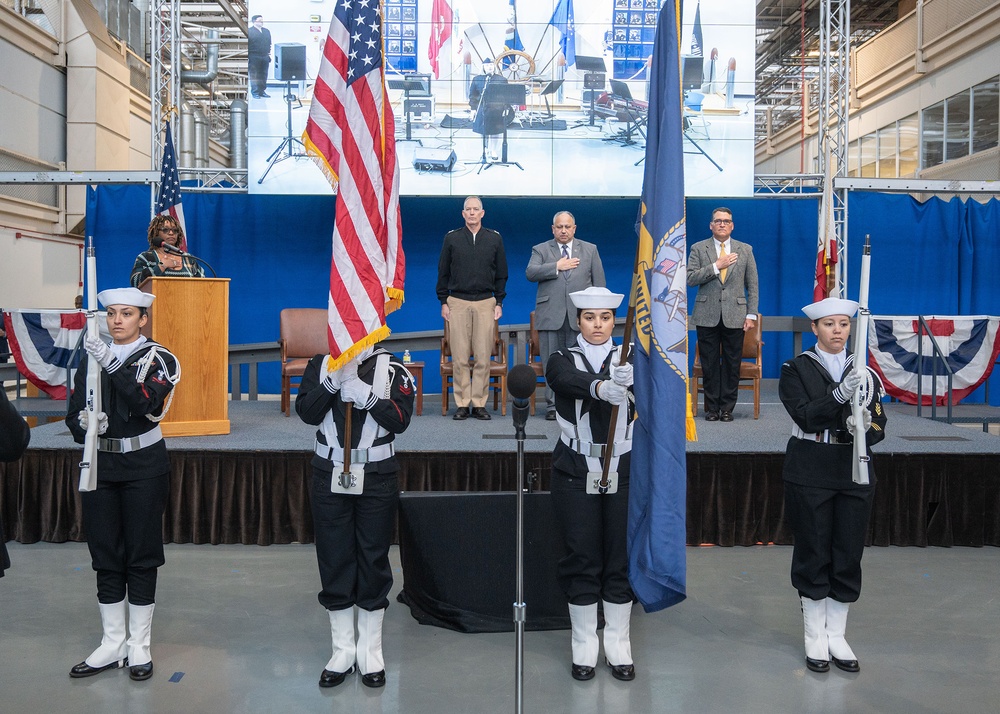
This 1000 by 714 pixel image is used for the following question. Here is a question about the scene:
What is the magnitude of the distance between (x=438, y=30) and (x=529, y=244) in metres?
2.82

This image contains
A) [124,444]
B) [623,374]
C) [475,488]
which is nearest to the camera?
[623,374]

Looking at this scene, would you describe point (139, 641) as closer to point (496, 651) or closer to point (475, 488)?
Answer: point (496, 651)

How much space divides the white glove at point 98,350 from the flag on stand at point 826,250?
251 inches

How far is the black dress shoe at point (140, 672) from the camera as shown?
134 inches

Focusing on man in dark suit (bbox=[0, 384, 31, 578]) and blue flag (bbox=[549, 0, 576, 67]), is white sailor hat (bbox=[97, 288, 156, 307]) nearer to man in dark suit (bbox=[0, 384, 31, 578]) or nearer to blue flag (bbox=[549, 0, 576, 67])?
man in dark suit (bbox=[0, 384, 31, 578])

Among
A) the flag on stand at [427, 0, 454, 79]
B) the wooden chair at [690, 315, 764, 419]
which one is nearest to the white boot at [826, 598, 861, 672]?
the wooden chair at [690, 315, 764, 419]

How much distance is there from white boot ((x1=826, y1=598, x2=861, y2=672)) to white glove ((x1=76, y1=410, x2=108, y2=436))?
2.89 m

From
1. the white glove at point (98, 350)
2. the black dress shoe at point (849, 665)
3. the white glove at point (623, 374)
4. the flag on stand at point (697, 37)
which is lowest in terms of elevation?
the black dress shoe at point (849, 665)

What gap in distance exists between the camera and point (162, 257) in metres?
5.74

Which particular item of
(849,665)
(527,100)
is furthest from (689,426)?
(527,100)

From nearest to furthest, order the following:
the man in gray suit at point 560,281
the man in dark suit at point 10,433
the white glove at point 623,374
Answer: the man in dark suit at point 10,433
the white glove at point 623,374
the man in gray suit at point 560,281

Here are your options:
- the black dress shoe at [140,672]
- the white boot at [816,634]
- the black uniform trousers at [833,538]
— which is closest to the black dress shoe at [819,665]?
the white boot at [816,634]

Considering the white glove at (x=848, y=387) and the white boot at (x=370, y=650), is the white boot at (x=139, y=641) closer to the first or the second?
the white boot at (x=370, y=650)

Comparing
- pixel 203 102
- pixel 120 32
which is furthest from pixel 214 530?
pixel 203 102
